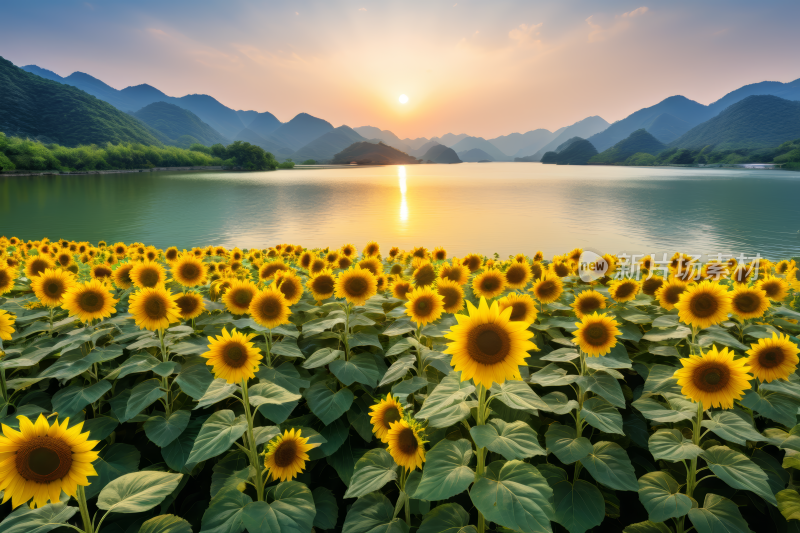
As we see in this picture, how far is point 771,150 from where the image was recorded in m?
162

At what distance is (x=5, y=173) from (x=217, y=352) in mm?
141889

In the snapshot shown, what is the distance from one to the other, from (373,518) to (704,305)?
3.27m

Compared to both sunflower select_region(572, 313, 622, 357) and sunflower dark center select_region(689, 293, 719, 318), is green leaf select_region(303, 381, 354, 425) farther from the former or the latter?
sunflower dark center select_region(689, 293, 719, 318)

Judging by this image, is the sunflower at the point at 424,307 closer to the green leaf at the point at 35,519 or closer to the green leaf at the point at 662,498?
the green leaf at the point at 662,498

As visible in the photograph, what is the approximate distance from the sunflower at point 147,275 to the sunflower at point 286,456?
2766 millimetres

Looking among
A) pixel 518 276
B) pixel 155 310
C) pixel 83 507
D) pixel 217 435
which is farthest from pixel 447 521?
pixel 518 276

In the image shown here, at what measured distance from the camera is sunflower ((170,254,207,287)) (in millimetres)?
4793

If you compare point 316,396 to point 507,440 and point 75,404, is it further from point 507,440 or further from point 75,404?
point 75,404

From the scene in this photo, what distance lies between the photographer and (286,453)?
2.48 metres

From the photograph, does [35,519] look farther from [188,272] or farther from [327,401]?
[188,272]

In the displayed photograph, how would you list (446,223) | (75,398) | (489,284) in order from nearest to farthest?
(75,398) < (489,284) < (446,223)

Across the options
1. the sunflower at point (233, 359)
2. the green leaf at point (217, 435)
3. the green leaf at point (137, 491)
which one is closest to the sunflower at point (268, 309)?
the sunflower at point (233, 359)

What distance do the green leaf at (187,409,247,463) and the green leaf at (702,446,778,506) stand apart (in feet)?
9.62

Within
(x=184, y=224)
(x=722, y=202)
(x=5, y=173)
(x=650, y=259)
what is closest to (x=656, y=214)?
(x=722, y=202)
